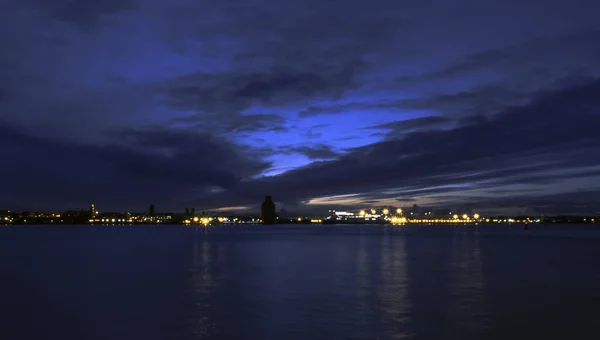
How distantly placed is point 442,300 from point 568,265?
1181 inches

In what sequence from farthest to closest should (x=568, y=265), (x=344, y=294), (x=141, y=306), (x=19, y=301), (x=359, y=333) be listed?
(x=568, y=265)
(x=344, y=294)
(x=19, y=301)
(x=141, y=306)
(x=359, y=333)

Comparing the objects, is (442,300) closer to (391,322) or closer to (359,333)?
(391,322)

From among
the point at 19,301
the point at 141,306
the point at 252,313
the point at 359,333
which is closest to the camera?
the point at 359,333

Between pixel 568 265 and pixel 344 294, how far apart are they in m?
31.5

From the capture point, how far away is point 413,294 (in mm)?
32844

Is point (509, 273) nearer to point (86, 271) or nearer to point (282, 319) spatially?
point (282, 319)

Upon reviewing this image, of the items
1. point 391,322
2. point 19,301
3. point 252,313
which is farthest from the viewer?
point 19,301

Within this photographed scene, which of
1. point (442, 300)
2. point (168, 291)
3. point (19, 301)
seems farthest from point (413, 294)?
point (19, 301)

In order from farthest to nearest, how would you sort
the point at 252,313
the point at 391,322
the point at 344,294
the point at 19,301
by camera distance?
the point at 344,294
the point at 19,301
the point at 252,313
the point at 391,322

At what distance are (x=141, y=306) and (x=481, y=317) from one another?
16.6 m

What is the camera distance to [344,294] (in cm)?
3269

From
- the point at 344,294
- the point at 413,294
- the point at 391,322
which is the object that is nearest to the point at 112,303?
the point at 344,294

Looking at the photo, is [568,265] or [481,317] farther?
[568,265]

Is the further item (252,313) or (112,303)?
(112,303)
